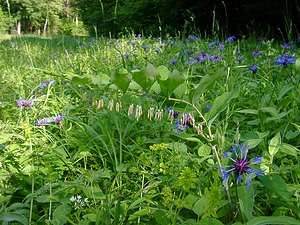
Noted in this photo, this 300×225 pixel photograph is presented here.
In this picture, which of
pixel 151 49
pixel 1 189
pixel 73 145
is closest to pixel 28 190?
pixel 1 189

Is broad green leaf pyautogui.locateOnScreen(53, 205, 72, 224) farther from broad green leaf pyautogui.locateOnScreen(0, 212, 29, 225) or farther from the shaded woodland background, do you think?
the shaded woodland background

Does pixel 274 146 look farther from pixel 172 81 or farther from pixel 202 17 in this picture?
pixel 202 17

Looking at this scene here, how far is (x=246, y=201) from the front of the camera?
0.88 m

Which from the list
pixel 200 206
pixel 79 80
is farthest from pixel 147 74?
pixel 200 206

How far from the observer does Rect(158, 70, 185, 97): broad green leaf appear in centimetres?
88

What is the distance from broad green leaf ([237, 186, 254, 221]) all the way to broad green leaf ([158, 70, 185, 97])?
0.27m

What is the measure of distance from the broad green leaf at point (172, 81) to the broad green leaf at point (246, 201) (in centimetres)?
27

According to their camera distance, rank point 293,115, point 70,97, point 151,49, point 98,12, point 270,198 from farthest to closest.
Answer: point 98,12
point 151,49
point 70,97
point 293,115
point 270,198

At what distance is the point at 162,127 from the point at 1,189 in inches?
25.8

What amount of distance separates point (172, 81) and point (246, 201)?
0.31 m

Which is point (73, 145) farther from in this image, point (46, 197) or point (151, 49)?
point (151, 49)

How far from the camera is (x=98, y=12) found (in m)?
11.3

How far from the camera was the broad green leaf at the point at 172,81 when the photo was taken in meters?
0.88

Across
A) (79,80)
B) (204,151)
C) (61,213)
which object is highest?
(79,80)
